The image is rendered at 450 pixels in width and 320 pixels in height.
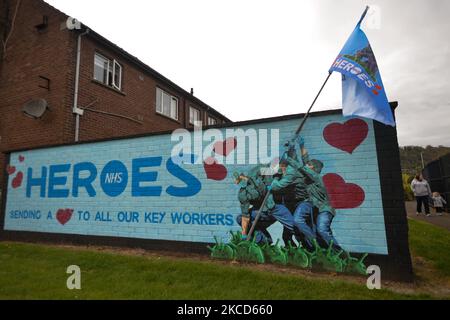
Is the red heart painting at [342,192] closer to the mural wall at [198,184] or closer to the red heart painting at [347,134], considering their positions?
the mural wall at [198,184]

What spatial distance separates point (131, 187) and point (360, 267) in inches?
190

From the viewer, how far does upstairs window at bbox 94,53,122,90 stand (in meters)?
11.1

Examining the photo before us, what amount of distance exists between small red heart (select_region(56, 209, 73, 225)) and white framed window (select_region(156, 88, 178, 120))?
314 inches

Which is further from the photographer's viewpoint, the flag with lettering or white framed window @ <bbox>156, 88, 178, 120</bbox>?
white framed window @ <bbox>156, 88, 178, 120</bbox>

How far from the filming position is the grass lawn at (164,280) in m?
3.64

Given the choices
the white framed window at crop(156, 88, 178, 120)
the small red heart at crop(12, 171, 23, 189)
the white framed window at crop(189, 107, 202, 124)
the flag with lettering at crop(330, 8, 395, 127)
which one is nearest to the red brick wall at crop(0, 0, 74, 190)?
the small red heart at crop(12, 171, 23, 189)

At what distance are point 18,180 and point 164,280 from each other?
6.58m

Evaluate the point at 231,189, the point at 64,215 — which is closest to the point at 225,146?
the point at 231,189

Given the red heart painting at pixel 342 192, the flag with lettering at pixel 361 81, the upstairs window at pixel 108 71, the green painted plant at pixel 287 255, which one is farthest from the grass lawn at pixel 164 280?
the upstairs window at pixel 108 71

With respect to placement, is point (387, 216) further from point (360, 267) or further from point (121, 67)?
point (121, 67)

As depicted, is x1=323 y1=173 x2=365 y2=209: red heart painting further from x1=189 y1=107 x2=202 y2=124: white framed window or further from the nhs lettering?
x1=189 y1=107 x2=202 y2=124: white framed window

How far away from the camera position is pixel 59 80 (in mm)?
9750

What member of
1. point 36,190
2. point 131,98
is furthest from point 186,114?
point 36,190

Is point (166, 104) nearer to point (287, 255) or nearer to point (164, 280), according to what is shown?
point (287, 255)
